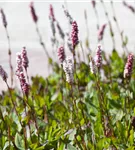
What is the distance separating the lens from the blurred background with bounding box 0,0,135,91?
6511 mm

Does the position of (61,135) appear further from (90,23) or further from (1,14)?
(90,23)

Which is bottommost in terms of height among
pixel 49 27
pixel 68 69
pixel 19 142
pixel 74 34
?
pixel 19 142

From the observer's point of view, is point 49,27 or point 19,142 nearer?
point 19,142

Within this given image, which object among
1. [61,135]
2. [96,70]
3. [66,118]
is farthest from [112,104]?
[96,70]

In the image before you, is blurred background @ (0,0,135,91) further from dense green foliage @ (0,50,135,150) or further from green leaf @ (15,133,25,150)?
green leaf @ (15,133,25,150)

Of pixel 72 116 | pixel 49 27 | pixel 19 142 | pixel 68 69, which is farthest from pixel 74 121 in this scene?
pixel 49 27

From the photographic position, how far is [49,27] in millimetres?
7766

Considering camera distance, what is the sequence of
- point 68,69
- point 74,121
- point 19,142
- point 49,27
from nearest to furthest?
point 68,69, point 19,142, point 74,121, point 49,27

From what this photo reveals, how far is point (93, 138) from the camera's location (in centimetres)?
267

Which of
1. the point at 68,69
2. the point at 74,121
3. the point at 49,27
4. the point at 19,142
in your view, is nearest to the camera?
the point at 68,69

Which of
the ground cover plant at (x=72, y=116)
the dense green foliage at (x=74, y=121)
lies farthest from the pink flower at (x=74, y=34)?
the dense green foliage at (x=74, y=121)

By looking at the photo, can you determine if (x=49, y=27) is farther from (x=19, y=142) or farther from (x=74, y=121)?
(x=19, y=142)

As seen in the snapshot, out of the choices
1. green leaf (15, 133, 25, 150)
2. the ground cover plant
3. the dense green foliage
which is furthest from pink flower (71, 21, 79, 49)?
green leaf (15, 133, 25, 150)

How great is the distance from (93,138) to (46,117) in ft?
2.30
